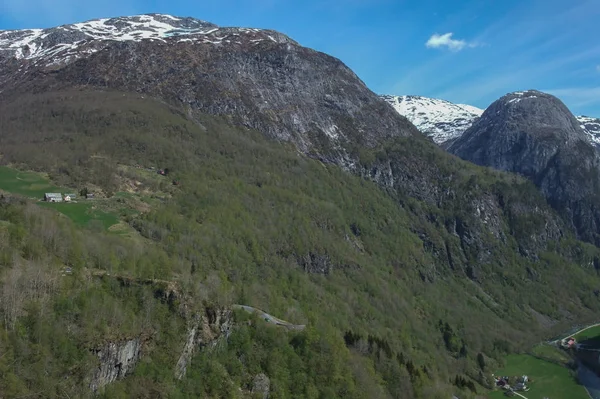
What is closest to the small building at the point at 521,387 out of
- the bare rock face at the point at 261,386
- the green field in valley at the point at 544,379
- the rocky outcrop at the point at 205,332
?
the green field in valley at the point at 544,379

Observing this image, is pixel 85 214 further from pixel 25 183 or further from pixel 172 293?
pixel 172 293

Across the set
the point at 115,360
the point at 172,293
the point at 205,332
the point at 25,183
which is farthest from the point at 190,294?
the point at 25,183

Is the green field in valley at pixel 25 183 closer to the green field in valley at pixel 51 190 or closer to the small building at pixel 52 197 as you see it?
the green field in valley at pixel 51 190

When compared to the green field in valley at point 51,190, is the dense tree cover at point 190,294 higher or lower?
lower

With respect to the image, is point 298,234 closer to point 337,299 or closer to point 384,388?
point 337,299

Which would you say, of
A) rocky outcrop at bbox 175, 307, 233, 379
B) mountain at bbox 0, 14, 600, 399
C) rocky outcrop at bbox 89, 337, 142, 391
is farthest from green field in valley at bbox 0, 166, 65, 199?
rocky outcrop at bbox 89, 337, 142, 391

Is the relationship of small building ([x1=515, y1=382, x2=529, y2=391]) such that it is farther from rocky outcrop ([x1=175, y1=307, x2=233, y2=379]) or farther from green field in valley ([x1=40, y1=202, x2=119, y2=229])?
green field in valley ([x1=40, y1=202, x2=119, y2=229])
